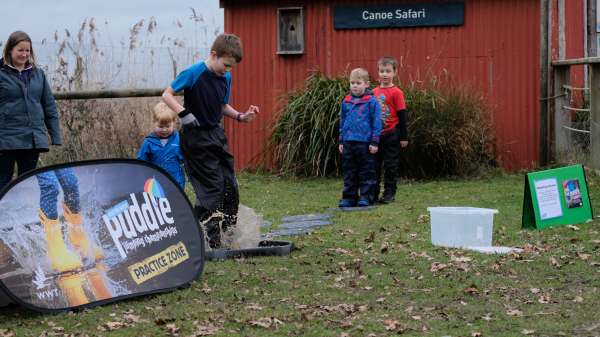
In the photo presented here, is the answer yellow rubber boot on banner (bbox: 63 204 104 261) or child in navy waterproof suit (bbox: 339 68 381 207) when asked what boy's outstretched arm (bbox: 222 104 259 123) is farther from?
child in navy waterproof suit (bbox: 339 68 381 207)

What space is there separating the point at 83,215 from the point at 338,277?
5.59ft

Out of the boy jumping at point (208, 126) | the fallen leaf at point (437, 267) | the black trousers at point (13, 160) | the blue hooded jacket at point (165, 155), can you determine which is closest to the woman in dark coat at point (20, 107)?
the black trousers at point (13, 160)

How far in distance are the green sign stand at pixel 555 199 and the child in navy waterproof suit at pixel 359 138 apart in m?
2.26

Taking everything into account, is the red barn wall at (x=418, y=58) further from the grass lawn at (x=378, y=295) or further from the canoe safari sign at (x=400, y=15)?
the grass lawn at (x=378, y=295)

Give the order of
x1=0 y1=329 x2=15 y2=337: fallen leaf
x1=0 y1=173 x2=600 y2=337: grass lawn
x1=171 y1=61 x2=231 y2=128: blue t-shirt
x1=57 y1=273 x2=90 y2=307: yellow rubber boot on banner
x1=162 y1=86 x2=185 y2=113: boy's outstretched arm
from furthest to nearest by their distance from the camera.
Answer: x1=171 y1=61 x2=231 y2=128: blue t-shirt
x1=162 y1=86 x2=185 y2=113: boy's outstretched arm
x1=57 y1=273 x2=90 y2=307: yellow rubber boot on banner
x1=0 y1=173 x2=600 y2=337: grass lawn
x1=0 y1=329 x2=15 y2=337: fallen leaf

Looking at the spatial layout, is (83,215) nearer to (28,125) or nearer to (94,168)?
(94,168)

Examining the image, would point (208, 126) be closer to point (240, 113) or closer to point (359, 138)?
point (240, 113)

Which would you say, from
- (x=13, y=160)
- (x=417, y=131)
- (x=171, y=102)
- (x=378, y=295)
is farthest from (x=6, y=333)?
(x=417, y=131)

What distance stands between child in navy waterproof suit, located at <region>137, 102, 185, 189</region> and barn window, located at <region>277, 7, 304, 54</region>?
299 inches

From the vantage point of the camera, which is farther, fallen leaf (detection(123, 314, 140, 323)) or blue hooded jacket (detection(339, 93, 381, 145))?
blue hooded jacket (detection(339, 93, 381, 145))

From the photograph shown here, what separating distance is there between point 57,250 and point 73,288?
23 cm

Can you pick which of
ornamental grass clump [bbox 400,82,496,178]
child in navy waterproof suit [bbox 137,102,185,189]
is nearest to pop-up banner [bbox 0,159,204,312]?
child in navy waterproof suit [bbox 137,102,185,189]

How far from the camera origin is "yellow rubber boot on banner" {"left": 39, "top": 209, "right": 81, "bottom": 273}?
19.5 feet

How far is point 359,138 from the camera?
1103cm
